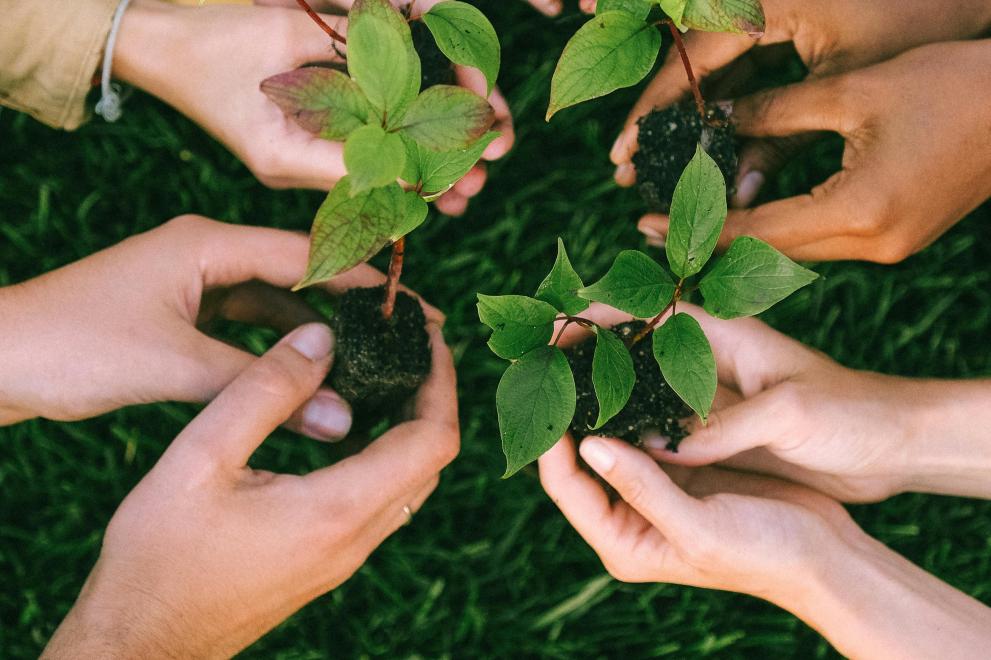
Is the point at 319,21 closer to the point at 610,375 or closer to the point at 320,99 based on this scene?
the point at 320,99

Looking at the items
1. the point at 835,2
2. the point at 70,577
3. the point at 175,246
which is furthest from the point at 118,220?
the point at 835,2

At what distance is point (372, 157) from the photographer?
2.08 feet

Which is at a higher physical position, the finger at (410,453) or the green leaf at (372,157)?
the green leaf at (372,157)

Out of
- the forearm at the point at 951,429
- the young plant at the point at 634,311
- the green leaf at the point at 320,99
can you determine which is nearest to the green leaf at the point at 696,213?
the young plant at the point at 634,311

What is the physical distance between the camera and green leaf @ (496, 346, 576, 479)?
0.79 meters

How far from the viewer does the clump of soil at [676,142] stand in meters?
1.16

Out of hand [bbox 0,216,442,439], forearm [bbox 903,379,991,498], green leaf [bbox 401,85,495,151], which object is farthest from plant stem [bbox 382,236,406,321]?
forearm [bbox 903,379,991,498]

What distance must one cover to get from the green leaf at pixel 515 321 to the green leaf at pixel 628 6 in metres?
0.36

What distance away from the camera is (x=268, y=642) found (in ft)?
4.92

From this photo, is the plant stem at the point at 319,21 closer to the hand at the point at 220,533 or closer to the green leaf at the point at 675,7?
the green leaf at the point at 675,7

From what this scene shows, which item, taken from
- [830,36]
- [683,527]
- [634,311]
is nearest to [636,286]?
[634,311]

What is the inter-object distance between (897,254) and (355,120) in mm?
974

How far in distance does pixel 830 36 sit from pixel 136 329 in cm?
117

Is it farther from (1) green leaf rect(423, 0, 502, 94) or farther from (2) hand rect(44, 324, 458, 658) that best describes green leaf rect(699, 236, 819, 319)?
(2) hand rect(44, 324, 458, 658)
